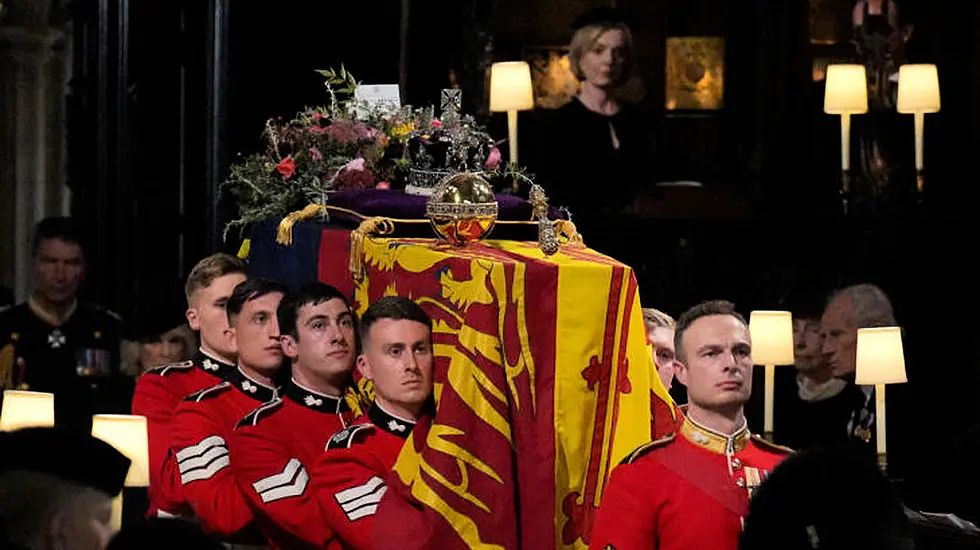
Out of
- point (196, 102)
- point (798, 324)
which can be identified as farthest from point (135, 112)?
point (798, 324)

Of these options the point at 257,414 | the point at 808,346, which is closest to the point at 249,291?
the point at 257,414

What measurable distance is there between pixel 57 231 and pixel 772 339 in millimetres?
2954

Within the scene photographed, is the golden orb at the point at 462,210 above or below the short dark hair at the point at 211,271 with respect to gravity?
above

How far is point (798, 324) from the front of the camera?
337 inches

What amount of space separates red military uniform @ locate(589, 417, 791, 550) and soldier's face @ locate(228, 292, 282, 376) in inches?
61.1

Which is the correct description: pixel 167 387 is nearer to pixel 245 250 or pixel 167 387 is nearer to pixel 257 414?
pixel 257 414

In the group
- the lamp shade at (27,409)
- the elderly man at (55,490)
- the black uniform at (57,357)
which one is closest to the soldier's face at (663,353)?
the lamp shade at (27,409)

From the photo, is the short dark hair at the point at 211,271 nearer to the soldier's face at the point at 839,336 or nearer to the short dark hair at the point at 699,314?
the short dark hair at the point at 699,314

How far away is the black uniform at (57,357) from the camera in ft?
26.0

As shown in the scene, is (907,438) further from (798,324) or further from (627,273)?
(627,273)

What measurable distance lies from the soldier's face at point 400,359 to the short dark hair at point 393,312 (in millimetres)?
11

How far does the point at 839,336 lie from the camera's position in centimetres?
841

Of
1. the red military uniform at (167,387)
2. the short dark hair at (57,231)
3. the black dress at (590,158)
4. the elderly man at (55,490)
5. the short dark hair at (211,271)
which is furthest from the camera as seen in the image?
the black dress at (590,158)

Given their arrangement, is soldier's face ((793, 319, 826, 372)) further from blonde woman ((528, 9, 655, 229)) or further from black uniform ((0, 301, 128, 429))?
black uniform ((0, 301, 128, 429))
